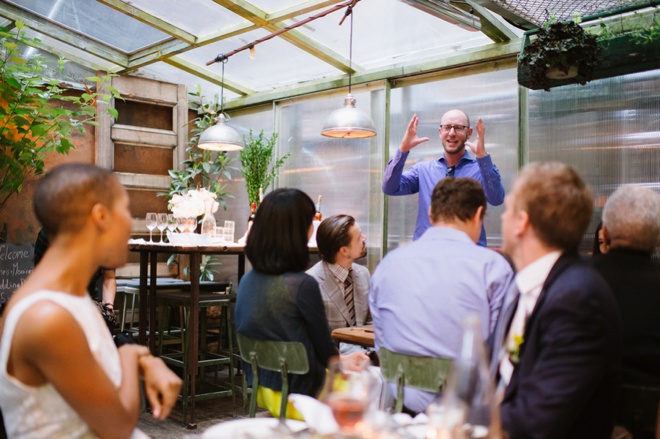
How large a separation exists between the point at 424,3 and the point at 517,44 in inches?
42.4

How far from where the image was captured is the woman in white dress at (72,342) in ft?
4.11

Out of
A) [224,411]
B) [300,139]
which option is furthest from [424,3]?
[224,411]

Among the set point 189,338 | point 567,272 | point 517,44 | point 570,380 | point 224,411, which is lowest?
point 224,411

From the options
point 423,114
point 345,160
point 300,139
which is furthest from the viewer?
point 300,139

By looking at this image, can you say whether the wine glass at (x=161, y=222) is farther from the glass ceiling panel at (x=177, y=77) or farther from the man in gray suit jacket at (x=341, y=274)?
the glass ceiling panel at (x=177, y=77)

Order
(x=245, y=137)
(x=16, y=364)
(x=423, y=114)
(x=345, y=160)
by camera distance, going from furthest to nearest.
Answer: (x=245, y=137) → (x=345, y=160) → (x=423, y=114) → (x=16, y=364)

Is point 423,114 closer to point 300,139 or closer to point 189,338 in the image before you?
point 300,139

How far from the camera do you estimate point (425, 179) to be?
4.22 meters

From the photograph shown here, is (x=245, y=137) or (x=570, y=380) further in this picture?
(x=245, y=137)

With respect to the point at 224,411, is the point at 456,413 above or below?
above

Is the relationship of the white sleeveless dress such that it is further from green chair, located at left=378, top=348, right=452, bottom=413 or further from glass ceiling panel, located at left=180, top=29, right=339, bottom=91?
glass ceiling panel, located at left=180, top=29, right=339, bottom=91

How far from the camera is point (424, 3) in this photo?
406cm

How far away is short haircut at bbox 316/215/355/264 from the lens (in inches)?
139

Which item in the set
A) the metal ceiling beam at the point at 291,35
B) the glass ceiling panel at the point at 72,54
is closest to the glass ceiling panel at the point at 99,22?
the glass ceiling panel at the point at 72,54
